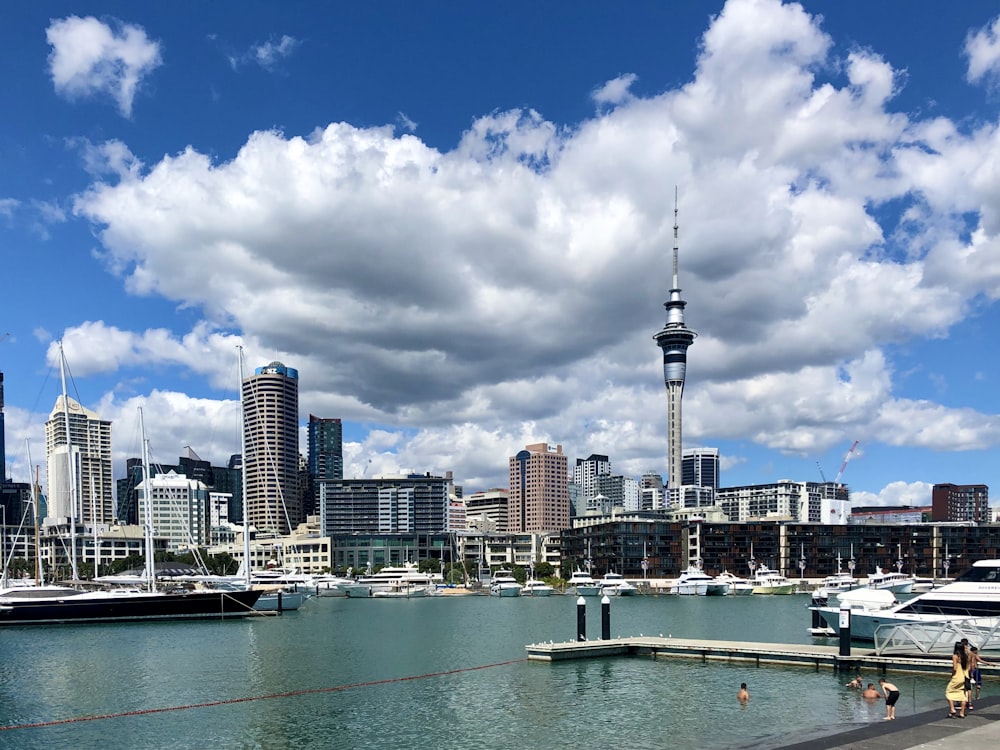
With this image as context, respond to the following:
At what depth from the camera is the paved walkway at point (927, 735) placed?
30.9m

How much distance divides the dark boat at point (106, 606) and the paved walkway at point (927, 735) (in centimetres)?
11273

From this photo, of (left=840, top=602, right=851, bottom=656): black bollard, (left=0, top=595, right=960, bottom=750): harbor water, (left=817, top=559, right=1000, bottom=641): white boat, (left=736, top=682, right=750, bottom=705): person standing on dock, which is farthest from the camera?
(left=817, top=559, right=1000, bottom=641): white boat

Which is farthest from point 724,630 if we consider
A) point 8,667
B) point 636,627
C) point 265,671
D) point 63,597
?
point 63,597

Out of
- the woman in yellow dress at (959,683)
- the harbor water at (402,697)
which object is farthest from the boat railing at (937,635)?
the woman in yellow dress at (959,683)

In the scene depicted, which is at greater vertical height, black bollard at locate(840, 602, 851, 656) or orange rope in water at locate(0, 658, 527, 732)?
black bollard at locate(840, 602, 851, 656)

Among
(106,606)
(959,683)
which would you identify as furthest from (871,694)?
(106,606)

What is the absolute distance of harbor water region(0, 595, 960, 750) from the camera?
150 ft

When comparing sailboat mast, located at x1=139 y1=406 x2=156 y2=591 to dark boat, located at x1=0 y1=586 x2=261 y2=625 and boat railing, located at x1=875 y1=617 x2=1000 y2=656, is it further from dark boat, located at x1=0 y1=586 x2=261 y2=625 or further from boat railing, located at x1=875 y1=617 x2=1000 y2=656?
boat railing, located at x1=875 y1=617 x2=1000 y2=656

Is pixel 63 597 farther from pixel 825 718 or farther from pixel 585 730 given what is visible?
pixel 825 718

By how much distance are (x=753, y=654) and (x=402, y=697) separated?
84.0 feet

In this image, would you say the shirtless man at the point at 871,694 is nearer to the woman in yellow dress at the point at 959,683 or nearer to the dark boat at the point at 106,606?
the woman in yellow dress at the point at 959,683

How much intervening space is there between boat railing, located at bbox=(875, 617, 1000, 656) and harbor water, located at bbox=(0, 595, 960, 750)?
467cm

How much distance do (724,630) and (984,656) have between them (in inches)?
1760

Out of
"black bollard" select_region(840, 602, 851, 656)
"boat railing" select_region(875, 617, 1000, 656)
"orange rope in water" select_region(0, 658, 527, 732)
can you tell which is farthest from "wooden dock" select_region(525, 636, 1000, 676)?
"orange rope in water" select_region(0, 658, 527, 732)
